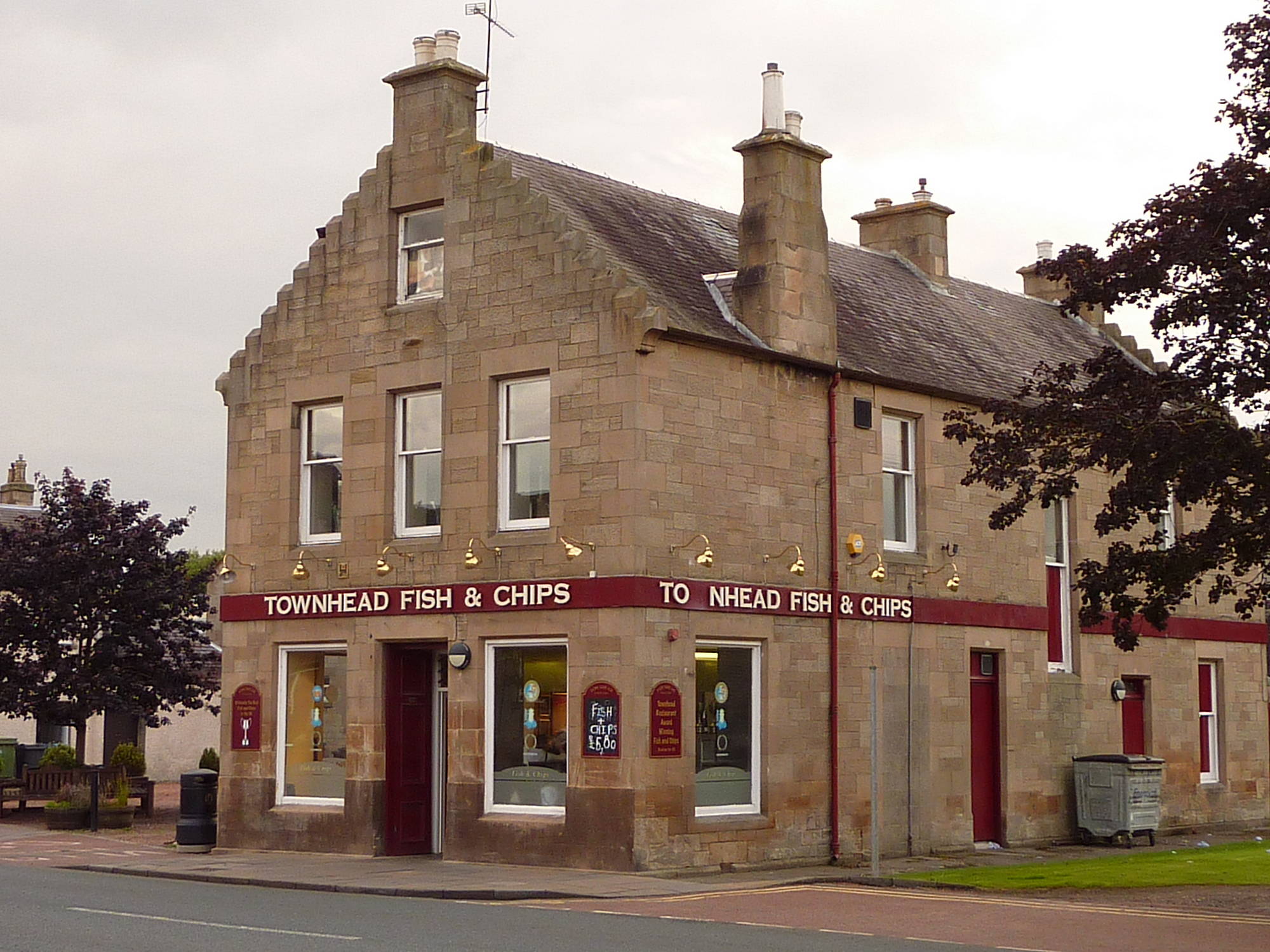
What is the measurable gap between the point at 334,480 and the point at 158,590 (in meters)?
9.18

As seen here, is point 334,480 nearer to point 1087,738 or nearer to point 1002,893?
point 1002,893

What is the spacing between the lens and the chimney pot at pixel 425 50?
75.6 feet

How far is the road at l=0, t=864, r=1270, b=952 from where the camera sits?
1318 cm

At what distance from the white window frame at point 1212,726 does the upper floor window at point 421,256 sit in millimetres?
15831

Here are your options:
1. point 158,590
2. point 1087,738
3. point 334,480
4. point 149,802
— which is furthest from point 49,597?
point 1087,738

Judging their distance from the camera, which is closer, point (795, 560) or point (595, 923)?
point (595, 923)

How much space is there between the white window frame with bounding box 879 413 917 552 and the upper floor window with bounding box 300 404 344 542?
7564 millimetres

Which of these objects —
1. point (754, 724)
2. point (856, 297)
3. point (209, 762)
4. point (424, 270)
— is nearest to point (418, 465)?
point (424, 270)

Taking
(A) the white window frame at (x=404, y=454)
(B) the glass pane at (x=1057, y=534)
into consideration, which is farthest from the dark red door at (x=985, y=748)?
(A) the white window frame at (x=404, y=454)

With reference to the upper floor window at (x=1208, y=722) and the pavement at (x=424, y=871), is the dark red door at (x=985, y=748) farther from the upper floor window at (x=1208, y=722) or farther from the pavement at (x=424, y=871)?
the upper floor window at (x=1208, y=722)

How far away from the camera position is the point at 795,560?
21.9 m

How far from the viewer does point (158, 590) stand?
3102 centimetres

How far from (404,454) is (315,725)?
396 centimetres

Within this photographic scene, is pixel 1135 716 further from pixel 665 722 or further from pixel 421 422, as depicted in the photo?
pixel 421 422
